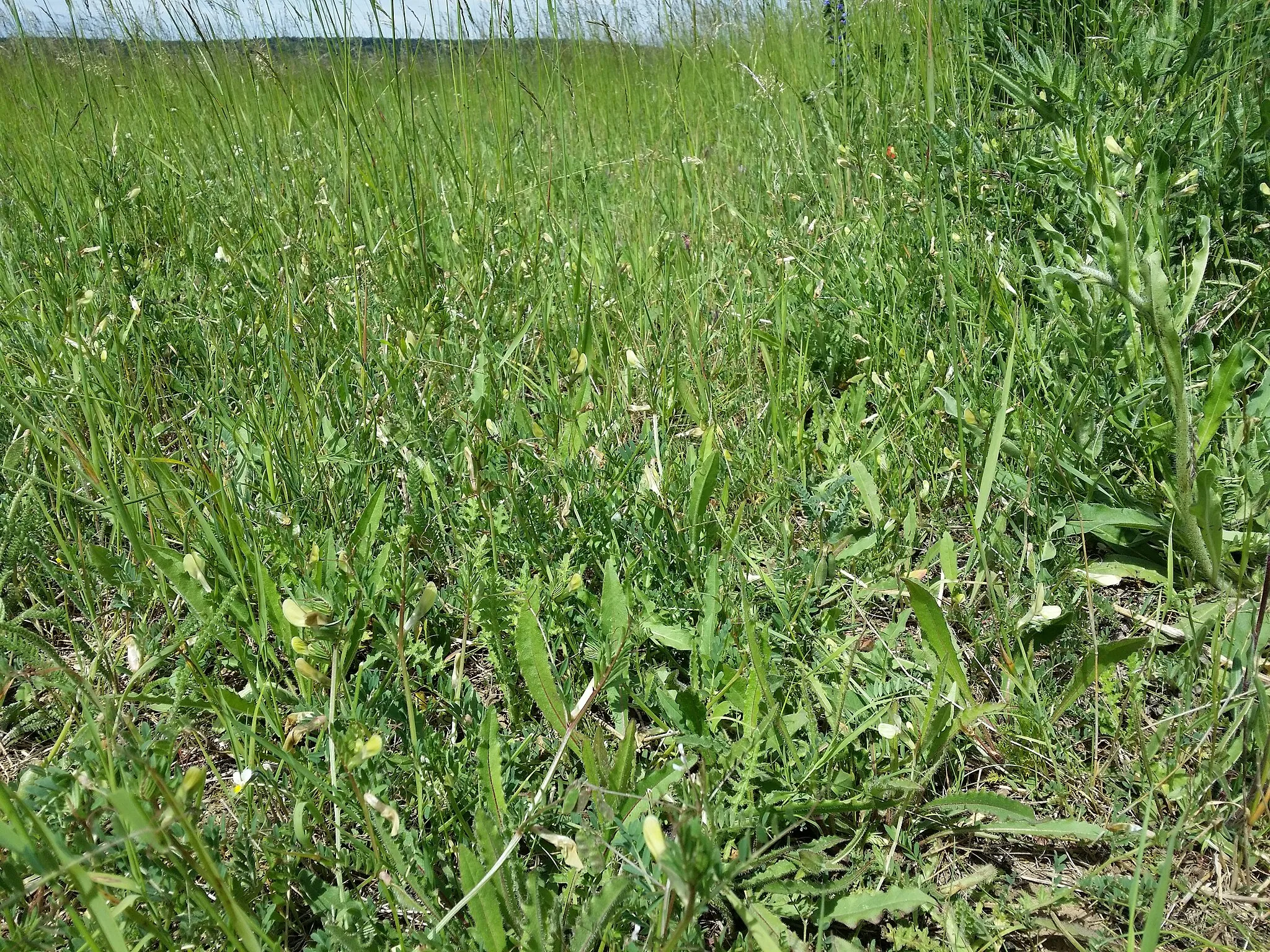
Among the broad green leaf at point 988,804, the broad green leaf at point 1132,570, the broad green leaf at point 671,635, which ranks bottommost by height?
the broad green leaf at point 988,804

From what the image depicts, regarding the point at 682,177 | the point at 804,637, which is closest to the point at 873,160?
the point at 682,177

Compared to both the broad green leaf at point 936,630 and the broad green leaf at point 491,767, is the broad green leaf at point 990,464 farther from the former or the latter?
the broad green leaf at point 491,767

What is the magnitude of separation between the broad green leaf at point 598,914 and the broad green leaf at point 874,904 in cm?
26

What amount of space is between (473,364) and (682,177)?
4.80 ft

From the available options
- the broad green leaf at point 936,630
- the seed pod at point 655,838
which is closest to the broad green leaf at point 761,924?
the seed pod at point 655,838

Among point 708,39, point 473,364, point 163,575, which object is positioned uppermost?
point 708,39

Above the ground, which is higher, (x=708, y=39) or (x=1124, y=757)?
(x=708, y=39)

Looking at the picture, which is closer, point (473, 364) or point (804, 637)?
point (804, 637)

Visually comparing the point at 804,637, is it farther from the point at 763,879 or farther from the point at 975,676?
the point at 763,879

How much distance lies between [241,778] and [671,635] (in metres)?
0.59

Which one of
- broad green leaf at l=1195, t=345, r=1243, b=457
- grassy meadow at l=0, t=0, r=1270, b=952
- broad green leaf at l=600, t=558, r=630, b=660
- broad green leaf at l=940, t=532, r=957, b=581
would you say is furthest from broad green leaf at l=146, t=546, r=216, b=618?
broad green leaf at l=1195, t=345, r=1243, b=457

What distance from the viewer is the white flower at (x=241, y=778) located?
40.0 inches

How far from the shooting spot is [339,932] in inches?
32.5

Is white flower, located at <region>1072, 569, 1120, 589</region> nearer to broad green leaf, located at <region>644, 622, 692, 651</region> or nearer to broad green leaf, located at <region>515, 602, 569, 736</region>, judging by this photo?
broad green leaf, located at <region>644, 622, 692, 651</region>
